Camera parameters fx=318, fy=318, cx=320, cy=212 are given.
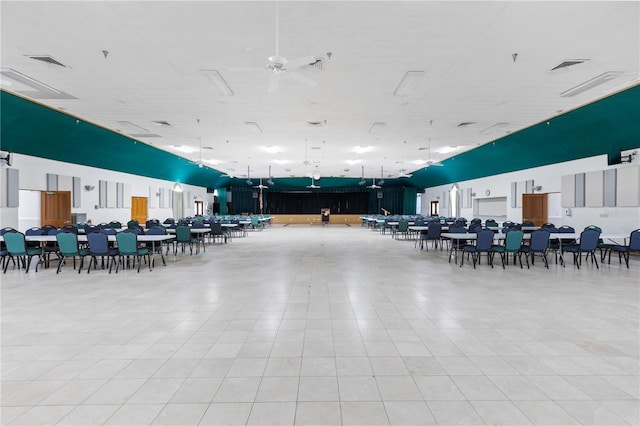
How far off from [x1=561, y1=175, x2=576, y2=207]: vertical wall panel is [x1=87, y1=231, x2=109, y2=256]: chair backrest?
16249mm

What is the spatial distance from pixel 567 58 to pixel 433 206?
2441 cm

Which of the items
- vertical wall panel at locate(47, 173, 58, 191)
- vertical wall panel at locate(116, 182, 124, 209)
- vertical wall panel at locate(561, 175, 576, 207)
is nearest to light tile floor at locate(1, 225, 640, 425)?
vertical wall panel at locate(47, 173, 58, 191)

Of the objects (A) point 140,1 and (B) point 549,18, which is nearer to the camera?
(A) point 140,1

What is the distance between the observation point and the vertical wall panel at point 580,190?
12.4 metres

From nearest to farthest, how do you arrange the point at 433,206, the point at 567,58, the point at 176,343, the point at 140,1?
1. the point at 176,343
2. the point at 140,1
3. the point at 567,58
4. the point at 433,206

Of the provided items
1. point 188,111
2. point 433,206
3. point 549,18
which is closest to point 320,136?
point 188,111

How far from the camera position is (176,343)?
3.83 meters

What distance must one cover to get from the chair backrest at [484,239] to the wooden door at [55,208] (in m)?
15.3

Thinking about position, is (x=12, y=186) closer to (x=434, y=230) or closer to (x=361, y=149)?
(x=361, y=149)

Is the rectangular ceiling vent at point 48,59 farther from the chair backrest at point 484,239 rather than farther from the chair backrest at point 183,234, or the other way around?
the chair backrest at point 484,239

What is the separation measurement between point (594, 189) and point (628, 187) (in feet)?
4.31

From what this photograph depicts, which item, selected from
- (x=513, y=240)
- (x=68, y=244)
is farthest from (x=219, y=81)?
(x=513, y=240)

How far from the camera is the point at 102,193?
15461 mm

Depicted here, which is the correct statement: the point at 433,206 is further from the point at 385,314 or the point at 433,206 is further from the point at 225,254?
the point at 385,314
